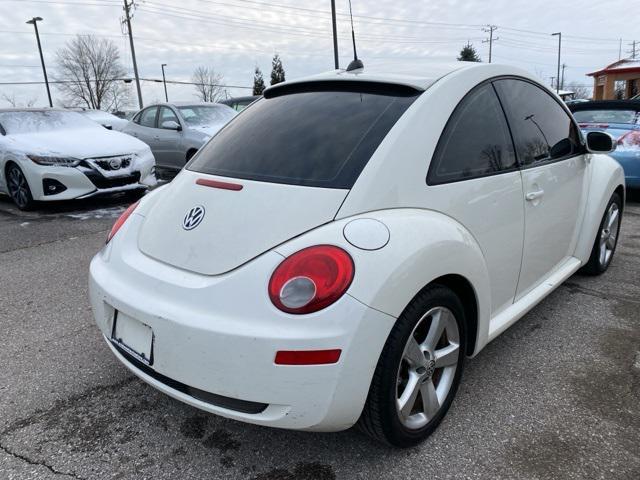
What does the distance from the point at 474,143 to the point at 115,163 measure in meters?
5.69

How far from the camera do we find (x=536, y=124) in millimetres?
2920

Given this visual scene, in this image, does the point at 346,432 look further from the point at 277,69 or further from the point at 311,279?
the point at 277,69

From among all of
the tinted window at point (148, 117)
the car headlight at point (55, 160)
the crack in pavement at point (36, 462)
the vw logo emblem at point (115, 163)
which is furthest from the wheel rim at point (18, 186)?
the crack in pavement at point (36, 462)

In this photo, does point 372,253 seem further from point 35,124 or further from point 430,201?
point 35,124

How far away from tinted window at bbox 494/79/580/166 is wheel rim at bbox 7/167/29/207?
6.19m

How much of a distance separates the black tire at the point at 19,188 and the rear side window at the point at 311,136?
16.7 ft

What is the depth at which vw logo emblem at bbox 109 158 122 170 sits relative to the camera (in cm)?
681

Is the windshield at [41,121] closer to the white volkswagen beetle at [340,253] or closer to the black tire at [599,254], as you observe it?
the white volkswagen beetle at [340,253]

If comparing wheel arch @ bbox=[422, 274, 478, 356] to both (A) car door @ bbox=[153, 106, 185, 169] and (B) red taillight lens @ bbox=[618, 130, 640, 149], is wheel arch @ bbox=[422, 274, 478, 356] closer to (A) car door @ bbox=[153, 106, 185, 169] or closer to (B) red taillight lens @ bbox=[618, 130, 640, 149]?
(B) red taillight lens @ bbox=[618, 130, 640, 149]

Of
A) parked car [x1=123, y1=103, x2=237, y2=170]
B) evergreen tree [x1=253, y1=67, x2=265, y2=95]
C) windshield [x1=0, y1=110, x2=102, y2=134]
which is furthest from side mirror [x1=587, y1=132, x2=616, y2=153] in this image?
evergreen tree [x1=253, y1=67, x2=265, y2=95]

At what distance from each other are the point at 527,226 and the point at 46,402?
100 inches

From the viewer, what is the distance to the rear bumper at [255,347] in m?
1.67

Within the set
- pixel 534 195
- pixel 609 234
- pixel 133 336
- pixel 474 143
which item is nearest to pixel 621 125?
pixel 609 234

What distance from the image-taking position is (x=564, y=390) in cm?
255
